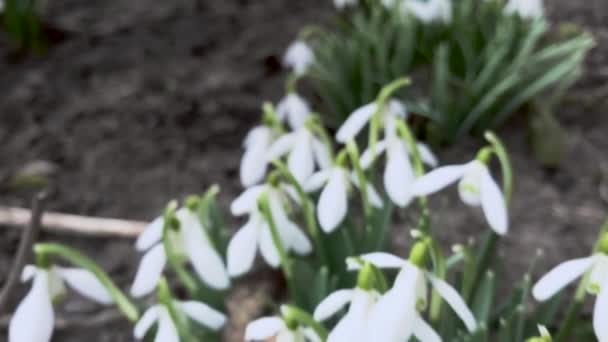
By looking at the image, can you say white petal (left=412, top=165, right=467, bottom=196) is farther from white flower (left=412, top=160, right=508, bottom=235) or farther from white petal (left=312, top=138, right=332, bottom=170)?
white petal (left=312, top=138, right=332, bottom=170)

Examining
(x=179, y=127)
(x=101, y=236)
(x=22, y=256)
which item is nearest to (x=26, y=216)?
(x=101, y=236)

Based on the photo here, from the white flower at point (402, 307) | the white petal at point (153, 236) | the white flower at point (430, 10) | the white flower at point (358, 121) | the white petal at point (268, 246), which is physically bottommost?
the white flower at point (402, 307)

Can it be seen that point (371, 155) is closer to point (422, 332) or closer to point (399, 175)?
point (399, 175)

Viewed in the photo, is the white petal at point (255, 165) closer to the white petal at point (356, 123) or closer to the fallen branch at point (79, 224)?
the white petal at point (356, 123)

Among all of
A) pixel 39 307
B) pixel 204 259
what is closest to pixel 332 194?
pixel 204 259

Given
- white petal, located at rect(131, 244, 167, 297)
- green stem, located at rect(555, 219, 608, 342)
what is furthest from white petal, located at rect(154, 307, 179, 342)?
green stem, located at rect(555, 219, 608, 342)

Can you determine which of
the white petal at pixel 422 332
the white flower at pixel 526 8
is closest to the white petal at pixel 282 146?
the white petal at pixel 422 332
